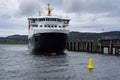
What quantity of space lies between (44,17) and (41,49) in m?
8.24

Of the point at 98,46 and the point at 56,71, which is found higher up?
the point at 56,71

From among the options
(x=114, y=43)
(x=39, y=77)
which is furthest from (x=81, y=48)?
(x=39, y=77)

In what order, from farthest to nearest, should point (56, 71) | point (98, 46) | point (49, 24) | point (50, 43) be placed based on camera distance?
point (98, 46), point (49, 24), point (50, 43), point (56, 71)

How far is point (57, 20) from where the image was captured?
229 feet

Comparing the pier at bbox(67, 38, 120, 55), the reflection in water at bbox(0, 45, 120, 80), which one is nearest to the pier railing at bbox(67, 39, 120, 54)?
the pier at bbox(67, 38, 120, 55)

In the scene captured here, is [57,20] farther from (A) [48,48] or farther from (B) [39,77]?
(B) [39,77]

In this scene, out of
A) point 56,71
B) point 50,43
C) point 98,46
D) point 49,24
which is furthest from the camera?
point 98,46

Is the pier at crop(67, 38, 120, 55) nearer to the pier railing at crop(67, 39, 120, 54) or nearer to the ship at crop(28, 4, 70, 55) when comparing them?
the pier railing at crop(67, 39, 120, 54)

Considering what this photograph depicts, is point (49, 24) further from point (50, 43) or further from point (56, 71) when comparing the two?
point (56, 71)

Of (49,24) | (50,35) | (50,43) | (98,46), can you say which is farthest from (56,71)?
(98,46)

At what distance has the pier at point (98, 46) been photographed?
9111 centimetres

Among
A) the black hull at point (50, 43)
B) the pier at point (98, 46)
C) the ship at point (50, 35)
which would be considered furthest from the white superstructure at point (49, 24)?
the pier at point (98, 46)

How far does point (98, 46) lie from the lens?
100250 mm

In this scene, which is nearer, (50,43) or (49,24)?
(50,43)
